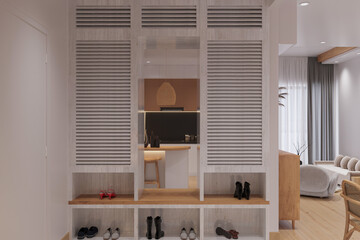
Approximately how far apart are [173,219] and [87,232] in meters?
0.89

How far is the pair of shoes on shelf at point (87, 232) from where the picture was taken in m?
3.07

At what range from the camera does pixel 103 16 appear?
10.0ft

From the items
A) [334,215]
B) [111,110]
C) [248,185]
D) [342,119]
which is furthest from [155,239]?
[342,119]

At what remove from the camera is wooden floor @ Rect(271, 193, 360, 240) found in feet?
12.6

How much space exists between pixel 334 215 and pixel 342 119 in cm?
462

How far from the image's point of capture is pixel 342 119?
28.1ft

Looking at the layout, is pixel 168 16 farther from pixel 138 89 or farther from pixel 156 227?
pixel 156 227

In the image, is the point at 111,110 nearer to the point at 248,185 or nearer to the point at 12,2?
the point at 12,2

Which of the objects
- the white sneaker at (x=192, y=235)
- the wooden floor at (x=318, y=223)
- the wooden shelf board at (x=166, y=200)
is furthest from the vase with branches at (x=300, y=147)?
the white sneaker at (x=192, y=235)

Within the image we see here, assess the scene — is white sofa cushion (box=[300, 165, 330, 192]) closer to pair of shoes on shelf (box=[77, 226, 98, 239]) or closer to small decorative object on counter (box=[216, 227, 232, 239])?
small decorative object on counter (box=[216, 227, 232, 239])

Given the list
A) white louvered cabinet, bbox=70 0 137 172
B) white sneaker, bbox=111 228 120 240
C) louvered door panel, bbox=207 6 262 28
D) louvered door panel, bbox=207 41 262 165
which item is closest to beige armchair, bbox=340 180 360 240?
louvered door panel, bbox=207 41 262 165

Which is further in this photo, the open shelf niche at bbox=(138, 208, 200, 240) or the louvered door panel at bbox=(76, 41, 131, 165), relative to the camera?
the open shelf niche at bbox=(138, 208, 200, 240)

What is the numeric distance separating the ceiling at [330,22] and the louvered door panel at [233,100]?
1202mm

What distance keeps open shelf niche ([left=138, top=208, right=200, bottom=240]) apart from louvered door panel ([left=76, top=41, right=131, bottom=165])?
0.70 metres
